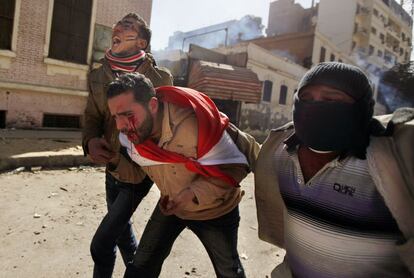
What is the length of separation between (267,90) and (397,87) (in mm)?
25592

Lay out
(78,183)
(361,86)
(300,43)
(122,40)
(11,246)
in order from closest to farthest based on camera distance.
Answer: (361,86), (122,40), (11,246), (78,183), (300,43)

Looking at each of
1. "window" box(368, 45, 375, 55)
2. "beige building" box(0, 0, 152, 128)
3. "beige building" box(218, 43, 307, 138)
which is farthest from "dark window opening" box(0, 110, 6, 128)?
"window" box(368, 45, 375, 55)

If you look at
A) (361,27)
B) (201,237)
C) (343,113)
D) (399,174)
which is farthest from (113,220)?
(361,27)

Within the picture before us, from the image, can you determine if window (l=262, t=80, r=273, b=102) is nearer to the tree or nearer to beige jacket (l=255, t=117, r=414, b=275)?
beige jacket (l=255, t=117, r=414, b=275)

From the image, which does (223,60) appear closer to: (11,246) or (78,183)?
(78,183)

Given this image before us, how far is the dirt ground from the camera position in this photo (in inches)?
116

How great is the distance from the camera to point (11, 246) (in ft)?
10.4

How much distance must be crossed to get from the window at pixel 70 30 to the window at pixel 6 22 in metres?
1.12

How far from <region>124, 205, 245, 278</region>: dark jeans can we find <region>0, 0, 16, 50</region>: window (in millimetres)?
9484

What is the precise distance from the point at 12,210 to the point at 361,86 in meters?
4.24

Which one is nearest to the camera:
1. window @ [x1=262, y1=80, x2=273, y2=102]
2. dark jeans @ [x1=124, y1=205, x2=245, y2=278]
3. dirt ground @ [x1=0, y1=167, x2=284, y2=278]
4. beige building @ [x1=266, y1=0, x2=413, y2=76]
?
dark jeans @ [x1=124, y1=205, x2=245, y2=278]

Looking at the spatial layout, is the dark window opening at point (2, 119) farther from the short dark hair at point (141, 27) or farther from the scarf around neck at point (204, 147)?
the scarf around neck at point (204, 147)

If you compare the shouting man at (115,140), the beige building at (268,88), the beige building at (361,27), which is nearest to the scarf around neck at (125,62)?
the shouting man at (115,140)

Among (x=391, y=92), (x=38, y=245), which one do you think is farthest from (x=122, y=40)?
(x=391, y=92)
